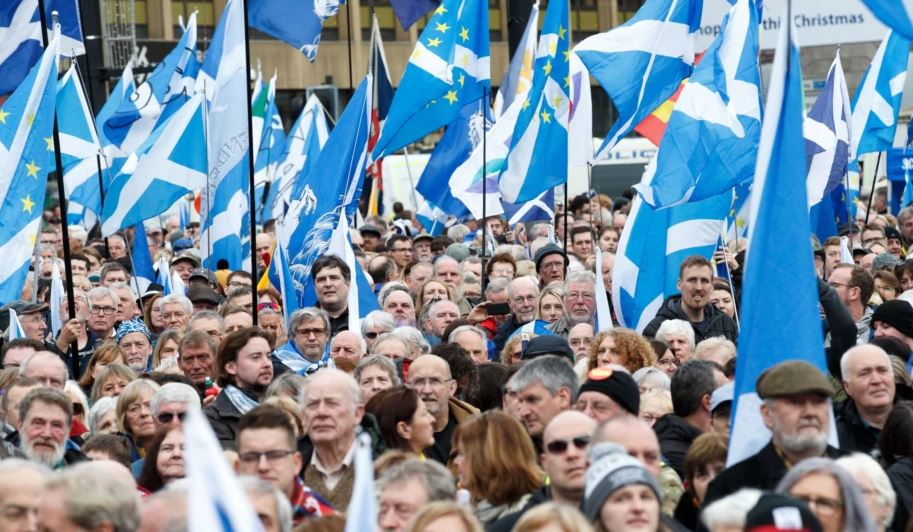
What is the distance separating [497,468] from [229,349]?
254 centimetres

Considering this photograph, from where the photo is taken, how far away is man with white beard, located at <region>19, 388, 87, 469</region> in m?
7.40

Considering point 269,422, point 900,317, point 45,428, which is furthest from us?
point 900,317

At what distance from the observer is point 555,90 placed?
49.5 feet

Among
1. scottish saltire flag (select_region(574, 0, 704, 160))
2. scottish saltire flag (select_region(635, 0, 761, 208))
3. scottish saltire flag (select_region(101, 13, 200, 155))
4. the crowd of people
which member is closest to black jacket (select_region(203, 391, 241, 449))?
the crowd of people

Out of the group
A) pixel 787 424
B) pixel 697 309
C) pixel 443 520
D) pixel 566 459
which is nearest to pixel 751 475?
pixel 787 424

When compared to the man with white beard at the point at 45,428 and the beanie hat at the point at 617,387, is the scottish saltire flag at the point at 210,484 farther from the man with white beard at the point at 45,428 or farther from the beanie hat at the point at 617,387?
the man with white beard at the point at 45,428

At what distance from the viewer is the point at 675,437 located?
304 inches

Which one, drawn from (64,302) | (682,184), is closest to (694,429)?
(682,184)

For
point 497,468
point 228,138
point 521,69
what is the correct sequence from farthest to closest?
point 521,69 → point 228,138 → point 497,468

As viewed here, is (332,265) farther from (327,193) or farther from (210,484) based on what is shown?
(210,484)

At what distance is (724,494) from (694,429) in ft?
5.10

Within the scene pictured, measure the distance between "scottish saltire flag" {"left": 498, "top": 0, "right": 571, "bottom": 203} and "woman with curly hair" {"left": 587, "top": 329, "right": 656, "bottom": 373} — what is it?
543cm

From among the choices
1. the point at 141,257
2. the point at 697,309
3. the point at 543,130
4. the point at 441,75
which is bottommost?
the point at 141,257

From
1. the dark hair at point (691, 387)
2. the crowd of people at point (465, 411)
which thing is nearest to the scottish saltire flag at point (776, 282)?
the crowd of people at point (465, 411)
